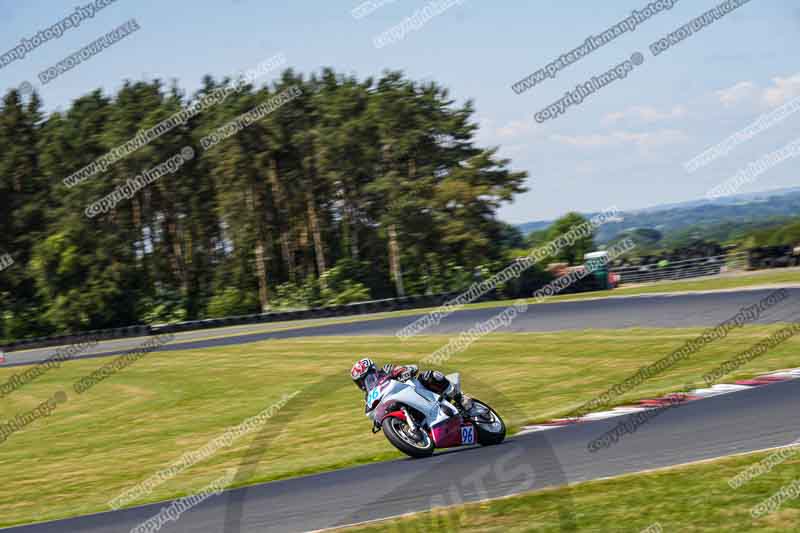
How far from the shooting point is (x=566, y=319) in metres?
27.9

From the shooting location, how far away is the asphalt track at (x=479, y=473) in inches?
344

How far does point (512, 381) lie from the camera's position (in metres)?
17.9

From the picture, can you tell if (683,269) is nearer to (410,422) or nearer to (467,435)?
(467,435)

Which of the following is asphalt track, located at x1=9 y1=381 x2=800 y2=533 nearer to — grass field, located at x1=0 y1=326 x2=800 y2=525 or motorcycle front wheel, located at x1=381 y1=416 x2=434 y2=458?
motorcycle front wheel, located at x1=381 y1=416 x2=434 y2=458

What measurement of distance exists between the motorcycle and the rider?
0.12 feet

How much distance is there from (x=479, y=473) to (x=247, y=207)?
171ft

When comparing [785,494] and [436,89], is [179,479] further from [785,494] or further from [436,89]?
[436,89]

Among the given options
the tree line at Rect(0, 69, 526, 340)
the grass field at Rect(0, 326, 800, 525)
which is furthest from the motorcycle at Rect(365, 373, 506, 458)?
the tree line at Rect(0, 69, 526, 340)

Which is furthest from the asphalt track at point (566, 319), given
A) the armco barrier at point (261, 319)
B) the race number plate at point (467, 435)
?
the race number plate at point (467, 435)

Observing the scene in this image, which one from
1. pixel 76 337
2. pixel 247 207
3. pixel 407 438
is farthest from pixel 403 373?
pixel 247 207

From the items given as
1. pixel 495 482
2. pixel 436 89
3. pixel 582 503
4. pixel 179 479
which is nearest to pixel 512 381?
pixel 179 479

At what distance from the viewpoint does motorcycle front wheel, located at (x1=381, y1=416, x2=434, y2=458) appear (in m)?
10.4

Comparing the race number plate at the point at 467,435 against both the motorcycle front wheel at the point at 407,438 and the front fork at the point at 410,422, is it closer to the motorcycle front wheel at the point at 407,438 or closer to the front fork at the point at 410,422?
the motorcycle front wheel at the point at 407,438

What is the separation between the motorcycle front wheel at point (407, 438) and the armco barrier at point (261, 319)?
99.9 ft
